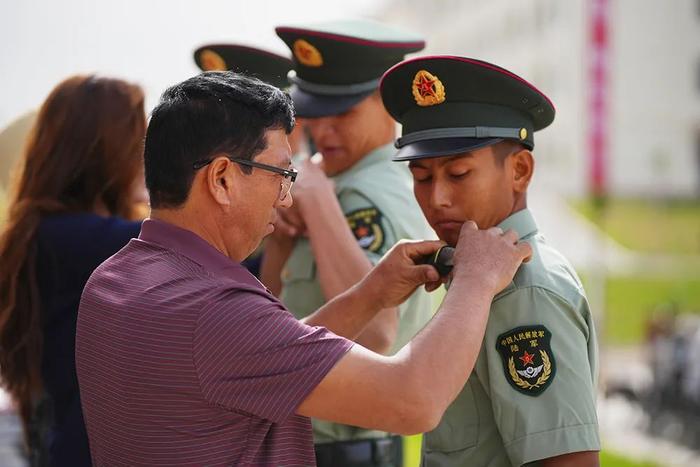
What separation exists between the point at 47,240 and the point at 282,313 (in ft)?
4.66

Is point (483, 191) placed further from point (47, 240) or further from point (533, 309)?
point (47, 240)

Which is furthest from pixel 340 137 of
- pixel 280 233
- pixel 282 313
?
pixel 282 313

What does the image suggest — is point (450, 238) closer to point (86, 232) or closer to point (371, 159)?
point (371, 159)

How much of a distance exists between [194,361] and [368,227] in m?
1.35

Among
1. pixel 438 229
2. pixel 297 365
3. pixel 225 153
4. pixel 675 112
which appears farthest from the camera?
pixel 675 112

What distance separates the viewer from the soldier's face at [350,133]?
130 inches

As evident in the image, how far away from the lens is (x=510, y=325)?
2.23 metres

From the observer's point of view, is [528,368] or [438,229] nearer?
[528,368]

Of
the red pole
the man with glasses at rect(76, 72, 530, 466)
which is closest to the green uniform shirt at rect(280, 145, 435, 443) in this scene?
the man with glasses at rect(76, 72, 530, 466)

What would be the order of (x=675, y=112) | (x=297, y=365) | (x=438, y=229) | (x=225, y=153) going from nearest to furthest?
(x=297, y=365)
(x=225, y=153)
(x=438, y=229)
(x=675, y=112)

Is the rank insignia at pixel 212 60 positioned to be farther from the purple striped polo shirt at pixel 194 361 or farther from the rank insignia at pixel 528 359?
the rank insignia at pixel 528 359

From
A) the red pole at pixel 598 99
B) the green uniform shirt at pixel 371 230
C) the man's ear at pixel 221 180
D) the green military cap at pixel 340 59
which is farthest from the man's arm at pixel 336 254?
the red pole at pixel 598 99

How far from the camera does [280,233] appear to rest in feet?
10.7

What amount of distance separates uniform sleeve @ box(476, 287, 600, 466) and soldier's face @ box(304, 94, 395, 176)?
47.9 inches
